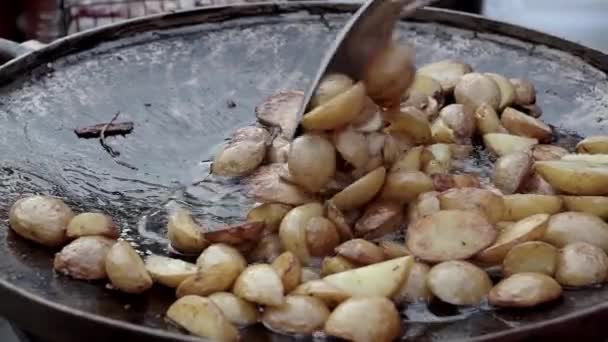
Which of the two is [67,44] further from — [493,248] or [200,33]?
[493,248]

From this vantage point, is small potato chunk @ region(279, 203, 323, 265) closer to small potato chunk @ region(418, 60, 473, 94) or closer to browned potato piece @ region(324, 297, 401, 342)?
browned potato piece @ region(324, 297, 401, 342)

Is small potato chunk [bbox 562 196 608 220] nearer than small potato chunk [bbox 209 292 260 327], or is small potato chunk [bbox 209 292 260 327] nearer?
small potato chunk [bbox 209 292 260 327]

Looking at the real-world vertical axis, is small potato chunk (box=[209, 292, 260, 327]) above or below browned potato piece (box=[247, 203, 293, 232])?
below

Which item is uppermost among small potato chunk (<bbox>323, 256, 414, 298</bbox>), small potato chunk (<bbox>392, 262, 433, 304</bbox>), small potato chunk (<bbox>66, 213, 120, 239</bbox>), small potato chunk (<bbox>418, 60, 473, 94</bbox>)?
small potato chunk (<bbox>418, 60, 473, 94</bbox>)

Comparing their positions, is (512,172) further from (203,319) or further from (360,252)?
(203,319)

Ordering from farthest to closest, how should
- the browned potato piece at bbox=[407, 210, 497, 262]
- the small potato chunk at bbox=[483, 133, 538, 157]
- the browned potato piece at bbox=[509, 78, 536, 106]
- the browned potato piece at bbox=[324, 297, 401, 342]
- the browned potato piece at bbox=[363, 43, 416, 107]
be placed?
the browned potato piece at bbox=[509, 78, 536, 106] → the small potato chunk at bbox=[483, 133, 538, 157] → the browned potato piece at bbox=[363, 43, 416, 107] → the browned potato piece at bbox=[407, 210, 497, 262] → the browned potato piece at bbox=[324, 297, 401, 342]

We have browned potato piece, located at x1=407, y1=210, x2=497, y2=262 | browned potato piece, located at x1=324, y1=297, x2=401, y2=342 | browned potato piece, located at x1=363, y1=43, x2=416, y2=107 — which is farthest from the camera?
browned potato piece, located at x1=363, y1=43, x2=416, y2=107

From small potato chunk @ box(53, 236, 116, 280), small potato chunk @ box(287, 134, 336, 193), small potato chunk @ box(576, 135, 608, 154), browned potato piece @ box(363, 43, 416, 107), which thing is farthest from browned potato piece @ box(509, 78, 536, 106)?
small potato chunk @ box(53, 236, 116, 280)

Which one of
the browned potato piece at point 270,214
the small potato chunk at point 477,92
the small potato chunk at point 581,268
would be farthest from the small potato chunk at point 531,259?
the small potato chunk at point 477,92
